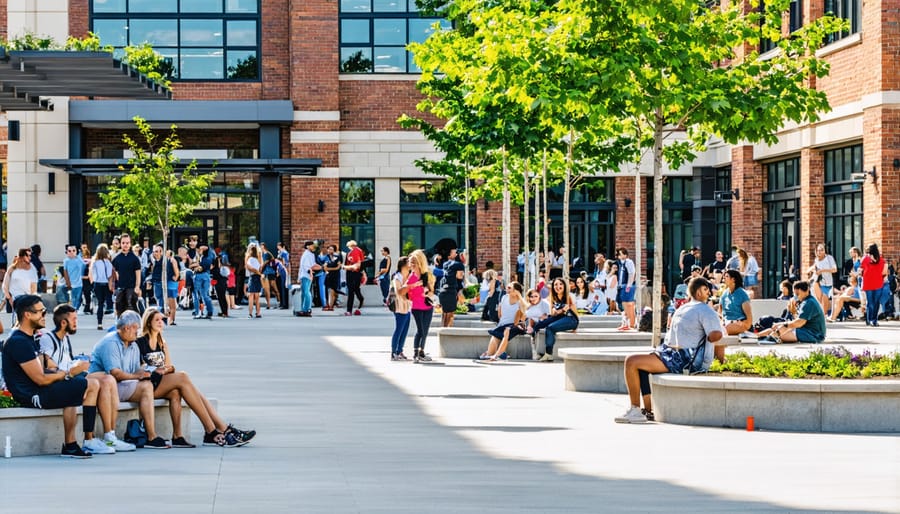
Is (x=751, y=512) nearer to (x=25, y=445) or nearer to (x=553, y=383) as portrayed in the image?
(x=25, y=445)

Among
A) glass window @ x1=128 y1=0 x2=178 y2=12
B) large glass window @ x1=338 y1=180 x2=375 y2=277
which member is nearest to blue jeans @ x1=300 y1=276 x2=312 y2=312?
large glass window @ x1=338 y1=180 x2=375 y2=277

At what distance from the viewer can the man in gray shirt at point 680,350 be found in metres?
14.4

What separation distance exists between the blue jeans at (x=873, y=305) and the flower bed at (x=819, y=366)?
595 inches

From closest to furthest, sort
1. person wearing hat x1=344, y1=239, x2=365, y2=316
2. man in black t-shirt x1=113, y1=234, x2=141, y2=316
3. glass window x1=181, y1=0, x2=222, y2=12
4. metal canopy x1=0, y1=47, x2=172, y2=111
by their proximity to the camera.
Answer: metal canopy x1=0, y1=47, x2=172, y2=111, man in black t-shirt x1=113, y1=234, x2=141, y2=316, person wearing hat x1=344, y1=239, x2=365, y2=316, glass window x1=181, y1=0, x2=222, y2=12

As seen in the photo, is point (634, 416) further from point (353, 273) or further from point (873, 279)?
point (353, 273)

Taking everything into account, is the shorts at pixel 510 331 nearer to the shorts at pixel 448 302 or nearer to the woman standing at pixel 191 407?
the shorts at pixel 448 302

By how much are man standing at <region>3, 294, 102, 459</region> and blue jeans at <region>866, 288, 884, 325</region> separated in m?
20.7

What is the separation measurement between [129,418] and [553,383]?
7224 mm

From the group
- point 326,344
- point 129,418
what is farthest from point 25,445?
point 326,344

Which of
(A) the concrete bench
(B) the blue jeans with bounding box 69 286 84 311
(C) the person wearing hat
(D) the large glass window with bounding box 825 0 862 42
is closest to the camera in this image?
(A) the concrete bench

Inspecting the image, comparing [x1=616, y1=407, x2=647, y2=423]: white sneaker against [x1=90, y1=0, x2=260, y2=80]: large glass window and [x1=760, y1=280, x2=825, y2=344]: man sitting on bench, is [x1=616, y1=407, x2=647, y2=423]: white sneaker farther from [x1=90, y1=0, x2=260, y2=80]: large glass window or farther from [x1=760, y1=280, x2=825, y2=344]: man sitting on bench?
[x1=90, y1=0, x2=260, y2=80]: large glass window

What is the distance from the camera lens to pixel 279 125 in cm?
4519

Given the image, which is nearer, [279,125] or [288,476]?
[288,476]

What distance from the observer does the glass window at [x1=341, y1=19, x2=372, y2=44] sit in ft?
148
